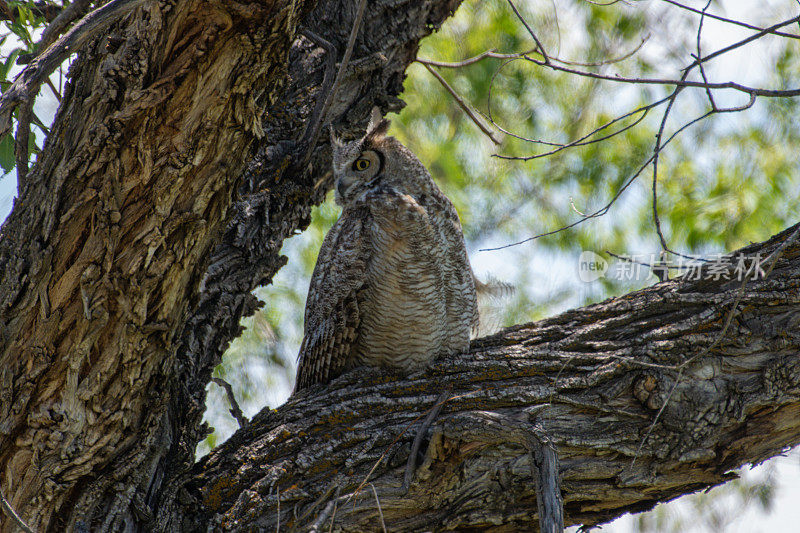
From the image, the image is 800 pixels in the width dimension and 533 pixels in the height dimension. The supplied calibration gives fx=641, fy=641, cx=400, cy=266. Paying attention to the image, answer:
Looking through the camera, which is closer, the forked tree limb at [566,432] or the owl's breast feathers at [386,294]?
the forked tree limb at [566,432]

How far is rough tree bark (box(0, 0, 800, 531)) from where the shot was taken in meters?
1.41

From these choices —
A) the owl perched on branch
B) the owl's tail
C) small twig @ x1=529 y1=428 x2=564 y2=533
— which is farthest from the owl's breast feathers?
small twig @ x1=529 y1=428 x2=564 y2=533

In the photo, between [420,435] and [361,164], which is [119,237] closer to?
[420,435]

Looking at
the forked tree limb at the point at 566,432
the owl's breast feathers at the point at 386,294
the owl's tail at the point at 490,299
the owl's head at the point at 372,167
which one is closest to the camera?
the forked tree limb at the point at 566,432

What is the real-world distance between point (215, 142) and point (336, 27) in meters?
1.14

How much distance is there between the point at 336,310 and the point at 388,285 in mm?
209

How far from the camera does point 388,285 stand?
2232 mm

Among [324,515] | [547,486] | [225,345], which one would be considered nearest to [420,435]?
[324,515]

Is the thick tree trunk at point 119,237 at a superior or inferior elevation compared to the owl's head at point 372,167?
inferior

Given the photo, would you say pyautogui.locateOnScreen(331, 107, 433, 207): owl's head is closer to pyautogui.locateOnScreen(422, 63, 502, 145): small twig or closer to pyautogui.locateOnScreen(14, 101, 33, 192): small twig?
pyautogui.locateOnScreen(422, 63, 502, 145): small twig

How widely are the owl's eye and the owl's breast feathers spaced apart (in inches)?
5.8

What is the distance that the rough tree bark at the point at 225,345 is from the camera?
141 centimetres

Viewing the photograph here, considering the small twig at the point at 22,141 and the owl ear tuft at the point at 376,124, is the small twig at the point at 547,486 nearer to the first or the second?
the small twig at the point at 22,141

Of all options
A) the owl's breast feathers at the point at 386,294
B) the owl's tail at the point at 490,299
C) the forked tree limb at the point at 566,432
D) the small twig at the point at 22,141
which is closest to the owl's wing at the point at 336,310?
the owl's breast feathers at the point at 386,294
